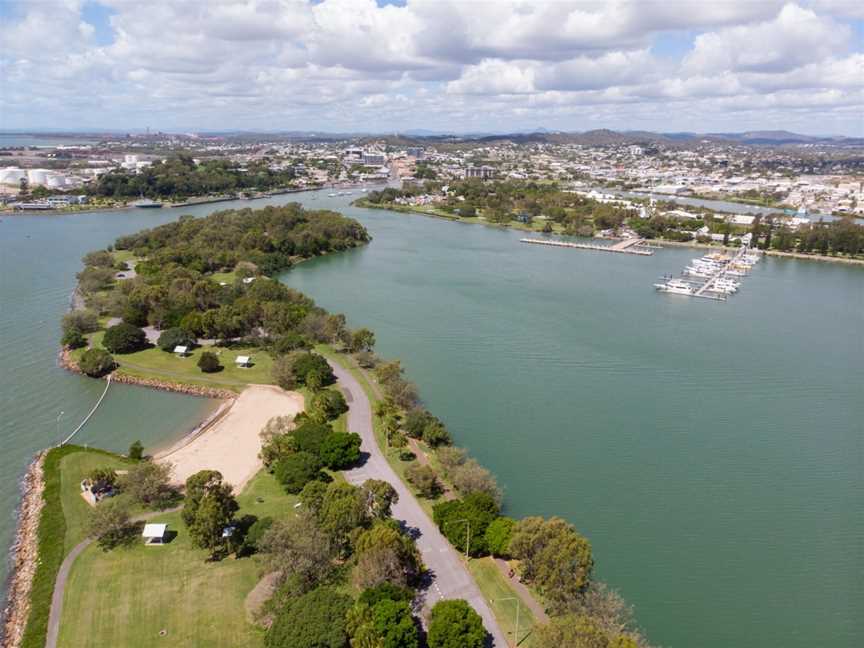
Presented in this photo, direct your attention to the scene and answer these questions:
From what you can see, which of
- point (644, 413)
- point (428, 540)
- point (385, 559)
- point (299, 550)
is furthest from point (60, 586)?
point (644, 413)

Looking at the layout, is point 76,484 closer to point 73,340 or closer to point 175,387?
point 175,387

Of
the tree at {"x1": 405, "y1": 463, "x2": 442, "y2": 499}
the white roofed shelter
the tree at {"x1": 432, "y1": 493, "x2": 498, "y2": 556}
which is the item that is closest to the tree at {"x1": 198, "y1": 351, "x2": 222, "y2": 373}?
the white roofed shelter

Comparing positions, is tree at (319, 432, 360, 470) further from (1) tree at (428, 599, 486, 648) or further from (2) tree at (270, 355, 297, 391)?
(1) tree at (428, 599, 486, 648)

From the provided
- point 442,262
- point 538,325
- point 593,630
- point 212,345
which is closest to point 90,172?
point 442,262

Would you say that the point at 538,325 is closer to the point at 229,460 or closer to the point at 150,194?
the point at 229,460

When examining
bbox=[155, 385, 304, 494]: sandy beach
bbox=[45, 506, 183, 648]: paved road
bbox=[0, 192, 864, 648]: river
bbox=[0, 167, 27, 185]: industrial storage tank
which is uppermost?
bbox=[0, 167, 27, 185]: industrial storage tank

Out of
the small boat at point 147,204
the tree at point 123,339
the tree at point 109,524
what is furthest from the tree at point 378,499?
the small boat at point 147,204
